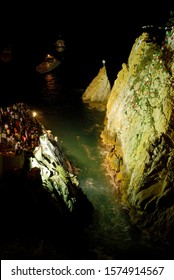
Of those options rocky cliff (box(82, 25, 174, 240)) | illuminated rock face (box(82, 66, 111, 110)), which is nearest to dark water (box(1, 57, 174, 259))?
rocky cliff (box(82, 25, 174, 240))

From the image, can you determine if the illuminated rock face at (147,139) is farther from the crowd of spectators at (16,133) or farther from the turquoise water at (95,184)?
the crowd of spectators at (16,133)

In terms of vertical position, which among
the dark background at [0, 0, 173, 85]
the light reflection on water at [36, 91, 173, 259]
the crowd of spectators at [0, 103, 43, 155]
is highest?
the dark background at [0, 0, 173, 85]

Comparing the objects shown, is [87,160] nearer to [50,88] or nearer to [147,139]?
[147,139]

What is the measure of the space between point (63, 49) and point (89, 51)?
5.12m

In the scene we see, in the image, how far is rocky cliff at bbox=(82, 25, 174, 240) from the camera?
45.6 feet

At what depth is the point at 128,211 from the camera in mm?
15820

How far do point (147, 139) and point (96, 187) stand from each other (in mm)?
4394

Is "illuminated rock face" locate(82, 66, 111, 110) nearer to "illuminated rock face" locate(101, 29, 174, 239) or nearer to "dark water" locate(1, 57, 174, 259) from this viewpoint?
"dark water" locate(1, 57, 174, 259)

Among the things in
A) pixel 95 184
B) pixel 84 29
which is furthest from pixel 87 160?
pixel 84 29

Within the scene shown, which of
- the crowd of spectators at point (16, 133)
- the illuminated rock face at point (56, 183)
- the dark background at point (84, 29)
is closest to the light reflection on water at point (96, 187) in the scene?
the illuminated rock face at point (56, 183)

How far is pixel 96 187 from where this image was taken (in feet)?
59.9

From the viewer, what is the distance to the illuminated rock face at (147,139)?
13.9m

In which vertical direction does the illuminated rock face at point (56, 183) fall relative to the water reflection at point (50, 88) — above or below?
below
